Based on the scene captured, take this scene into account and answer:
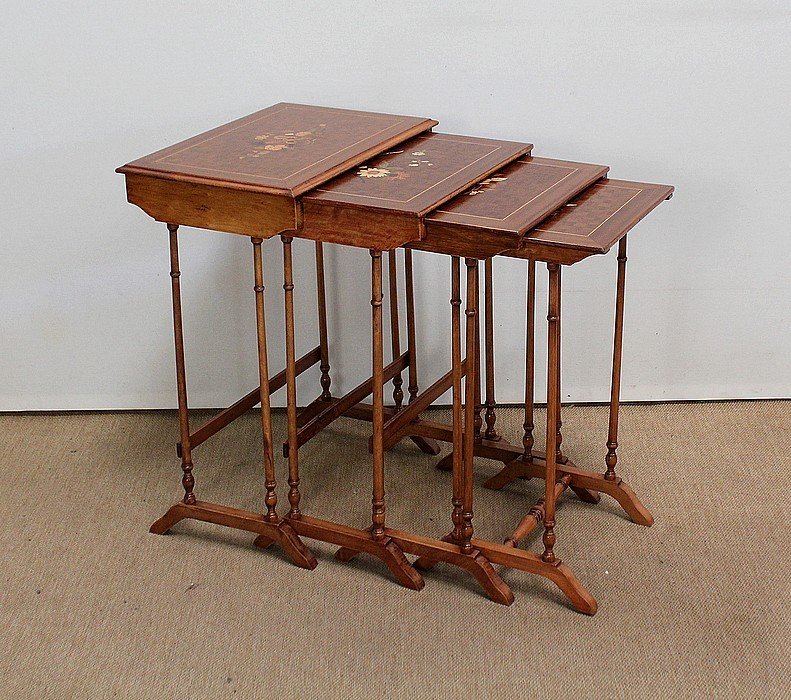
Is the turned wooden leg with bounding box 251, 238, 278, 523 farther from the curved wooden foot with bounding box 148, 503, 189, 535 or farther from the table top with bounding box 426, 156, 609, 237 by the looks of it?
the table top with bounding box 426, 156, 609, 237

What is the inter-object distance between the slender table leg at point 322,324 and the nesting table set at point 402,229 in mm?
260

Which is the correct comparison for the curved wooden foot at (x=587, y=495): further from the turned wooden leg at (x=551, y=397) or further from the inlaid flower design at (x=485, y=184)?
the inlaid flower design at (x=485, y=184)

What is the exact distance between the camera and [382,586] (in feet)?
8.52

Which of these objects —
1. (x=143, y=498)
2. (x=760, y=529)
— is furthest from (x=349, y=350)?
(x=760, y=529)

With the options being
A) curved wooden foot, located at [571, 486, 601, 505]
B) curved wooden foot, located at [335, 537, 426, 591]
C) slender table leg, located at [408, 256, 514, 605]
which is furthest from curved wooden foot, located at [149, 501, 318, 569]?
curved wooden foot, located at [571, 486, 601, 505]

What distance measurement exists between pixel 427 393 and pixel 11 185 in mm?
1342

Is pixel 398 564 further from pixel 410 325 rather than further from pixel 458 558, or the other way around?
pixel 410 325

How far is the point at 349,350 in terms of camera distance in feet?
11.2

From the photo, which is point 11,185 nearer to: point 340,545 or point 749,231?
point 340,545

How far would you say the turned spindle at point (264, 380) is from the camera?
8.11ft

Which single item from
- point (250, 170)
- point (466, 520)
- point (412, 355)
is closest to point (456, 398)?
point (466, 520)

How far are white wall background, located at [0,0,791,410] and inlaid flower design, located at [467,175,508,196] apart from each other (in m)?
0.67

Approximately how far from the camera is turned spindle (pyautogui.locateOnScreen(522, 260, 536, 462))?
2732 millimetres

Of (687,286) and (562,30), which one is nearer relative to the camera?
(562,30)
